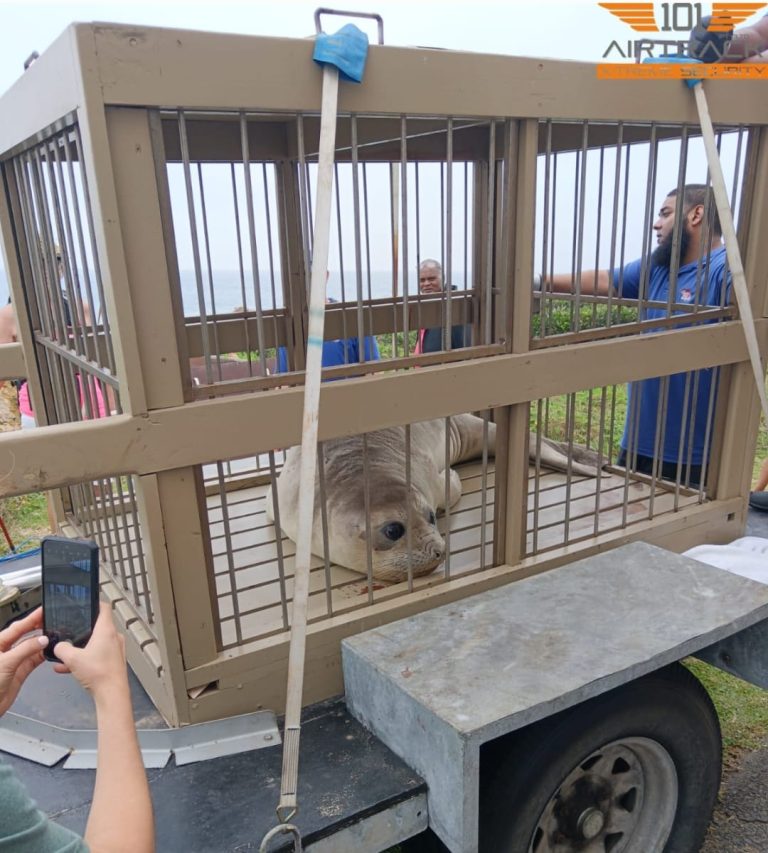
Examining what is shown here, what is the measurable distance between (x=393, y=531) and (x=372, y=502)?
0.17 meters

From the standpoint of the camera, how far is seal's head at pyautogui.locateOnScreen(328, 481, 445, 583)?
2.63 meters

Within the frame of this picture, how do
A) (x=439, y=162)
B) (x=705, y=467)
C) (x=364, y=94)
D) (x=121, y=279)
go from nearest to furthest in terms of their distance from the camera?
(x=121, y=279) < (x=364, y=94) < (x=705, y=467) < (x=439, y=162)

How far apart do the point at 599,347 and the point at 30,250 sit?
204 cm

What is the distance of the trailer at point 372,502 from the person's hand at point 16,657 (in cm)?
32

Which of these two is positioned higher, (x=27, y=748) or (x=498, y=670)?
(x=498, y=670)

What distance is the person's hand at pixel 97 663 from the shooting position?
1.38 m

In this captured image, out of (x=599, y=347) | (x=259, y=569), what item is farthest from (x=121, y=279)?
(x=599, y=347)

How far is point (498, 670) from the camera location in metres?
1.96

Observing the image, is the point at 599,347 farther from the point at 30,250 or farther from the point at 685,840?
the point at 30,250

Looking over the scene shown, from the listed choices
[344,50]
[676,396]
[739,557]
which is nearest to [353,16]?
[344,50]

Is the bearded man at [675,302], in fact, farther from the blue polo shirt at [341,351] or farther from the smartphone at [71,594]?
the smartphone at [71,594]

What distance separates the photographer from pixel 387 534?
2.72 meters

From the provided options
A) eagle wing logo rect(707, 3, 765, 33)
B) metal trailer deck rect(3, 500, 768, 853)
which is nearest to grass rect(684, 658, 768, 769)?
metal trailer deck rect(3, 500, 768, 853)

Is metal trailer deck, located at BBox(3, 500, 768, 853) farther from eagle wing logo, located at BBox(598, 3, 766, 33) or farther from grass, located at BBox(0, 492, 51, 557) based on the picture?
grass, located at BBox(0, 492, 51, 557)
